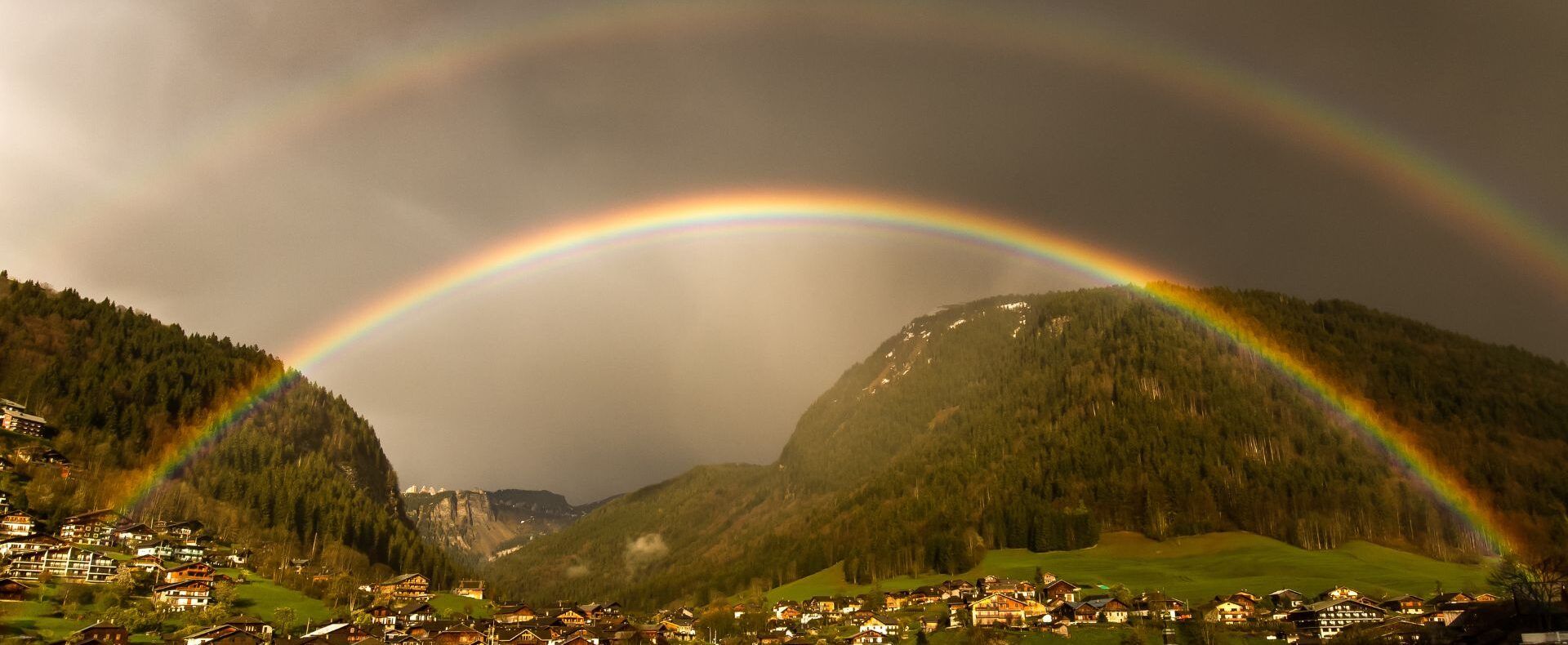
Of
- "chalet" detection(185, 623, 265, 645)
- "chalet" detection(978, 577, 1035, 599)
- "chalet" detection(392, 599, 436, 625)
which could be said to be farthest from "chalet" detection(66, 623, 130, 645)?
"chalet" detection(978, 577, 1035, 599)

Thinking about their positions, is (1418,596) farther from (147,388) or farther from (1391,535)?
(147,388)

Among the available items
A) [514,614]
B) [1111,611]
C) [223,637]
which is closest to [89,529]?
[223,637]

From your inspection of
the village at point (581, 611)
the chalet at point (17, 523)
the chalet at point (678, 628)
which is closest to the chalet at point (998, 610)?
the village at point (581, 611)

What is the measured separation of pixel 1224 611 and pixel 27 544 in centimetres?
14806

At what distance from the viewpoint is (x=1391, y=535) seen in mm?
170000

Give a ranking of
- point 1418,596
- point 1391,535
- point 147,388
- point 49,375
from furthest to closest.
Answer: point 147,388 → point 49,375 → point 1391,535 → point 1418,596

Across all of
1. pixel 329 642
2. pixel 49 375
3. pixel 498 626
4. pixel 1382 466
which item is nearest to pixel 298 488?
pixel 49 375

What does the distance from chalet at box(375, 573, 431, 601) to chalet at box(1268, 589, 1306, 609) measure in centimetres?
12504

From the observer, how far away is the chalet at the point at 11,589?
91.8 meters

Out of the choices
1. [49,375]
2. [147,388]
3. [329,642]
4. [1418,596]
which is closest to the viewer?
[329,642]

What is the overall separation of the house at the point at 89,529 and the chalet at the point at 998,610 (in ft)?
397

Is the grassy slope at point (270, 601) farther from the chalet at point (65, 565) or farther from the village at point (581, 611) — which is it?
the chalet at point (65, 565)

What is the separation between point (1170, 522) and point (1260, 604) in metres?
73.1

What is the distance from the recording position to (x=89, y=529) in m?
129
